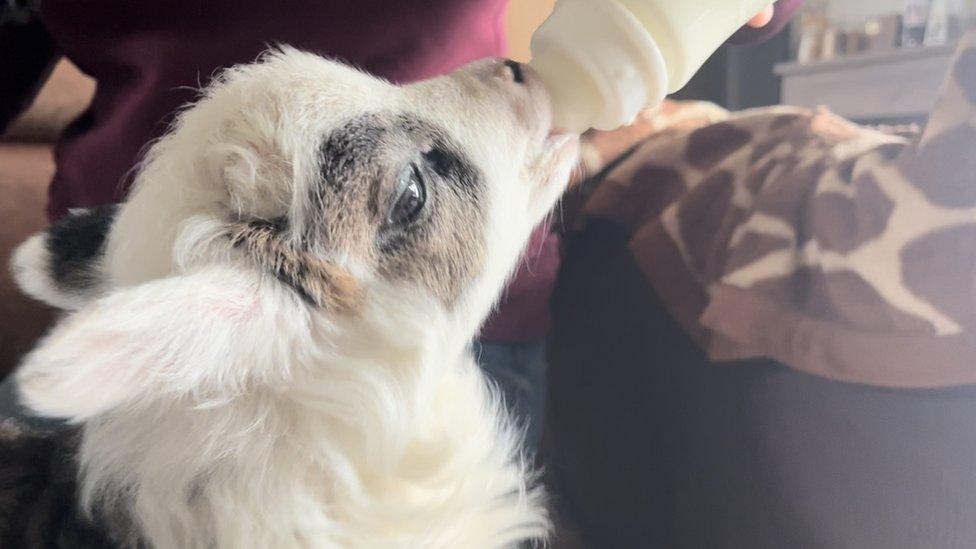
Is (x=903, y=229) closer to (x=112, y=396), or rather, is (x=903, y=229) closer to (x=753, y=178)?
(x=753, y=178)

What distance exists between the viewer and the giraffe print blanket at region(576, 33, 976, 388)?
1078 millimetres

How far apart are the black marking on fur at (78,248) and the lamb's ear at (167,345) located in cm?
32

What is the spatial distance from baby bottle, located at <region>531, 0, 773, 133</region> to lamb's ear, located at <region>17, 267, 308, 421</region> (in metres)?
0.39

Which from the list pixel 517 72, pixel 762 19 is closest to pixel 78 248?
pixel 517 72

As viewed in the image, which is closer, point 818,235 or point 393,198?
point 393,198

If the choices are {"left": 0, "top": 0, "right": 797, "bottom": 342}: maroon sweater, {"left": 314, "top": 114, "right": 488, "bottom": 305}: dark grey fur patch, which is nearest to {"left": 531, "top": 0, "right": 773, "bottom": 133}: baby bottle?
{"left": 314, "top": 114, "right": 488, "bottom": 305}: dark grey fur patch

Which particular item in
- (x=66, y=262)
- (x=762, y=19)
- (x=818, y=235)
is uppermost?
(x=762, y=19)

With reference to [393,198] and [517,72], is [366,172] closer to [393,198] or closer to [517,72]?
[393,198]

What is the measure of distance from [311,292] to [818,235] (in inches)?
34.5

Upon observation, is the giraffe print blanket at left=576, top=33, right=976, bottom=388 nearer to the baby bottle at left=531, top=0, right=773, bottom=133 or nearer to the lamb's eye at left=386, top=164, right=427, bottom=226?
the baby bottle at left=531, top=0, right=773, bottom=133

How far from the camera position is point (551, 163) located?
3.12 feet

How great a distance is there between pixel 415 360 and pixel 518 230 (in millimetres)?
232

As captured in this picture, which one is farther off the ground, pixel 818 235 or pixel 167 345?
pixel 167 345

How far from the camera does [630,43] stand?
0.73 meters
